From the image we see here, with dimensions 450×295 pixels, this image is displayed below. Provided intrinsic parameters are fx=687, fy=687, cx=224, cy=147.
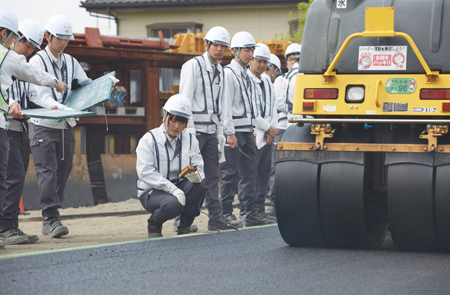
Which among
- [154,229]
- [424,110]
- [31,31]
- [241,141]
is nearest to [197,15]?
[241,141]

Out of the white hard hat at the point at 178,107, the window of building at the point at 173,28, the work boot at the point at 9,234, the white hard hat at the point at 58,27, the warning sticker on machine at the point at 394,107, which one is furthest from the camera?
the window of building at the point at 173,28

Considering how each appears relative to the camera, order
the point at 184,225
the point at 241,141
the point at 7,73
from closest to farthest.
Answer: the point at 7,73, the point at 184,225, the point at 241,141

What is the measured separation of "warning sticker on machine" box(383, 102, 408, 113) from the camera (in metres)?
5.45

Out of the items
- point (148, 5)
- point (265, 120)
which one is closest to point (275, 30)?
point (148, 5)

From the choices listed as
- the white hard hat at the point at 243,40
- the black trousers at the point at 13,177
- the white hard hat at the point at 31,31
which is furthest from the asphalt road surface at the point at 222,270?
the white hard hat at the point at 243,40

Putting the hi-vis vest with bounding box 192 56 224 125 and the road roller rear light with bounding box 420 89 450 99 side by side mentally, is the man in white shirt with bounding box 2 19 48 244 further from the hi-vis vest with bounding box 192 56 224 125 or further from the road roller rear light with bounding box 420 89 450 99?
the road roller rear light with bounding box 420 89 450 99

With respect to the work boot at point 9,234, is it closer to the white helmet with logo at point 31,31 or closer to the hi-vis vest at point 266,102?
the white helmet with logo at point 31,31

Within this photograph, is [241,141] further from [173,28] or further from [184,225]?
[173,28]

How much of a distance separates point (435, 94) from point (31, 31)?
13.0 ft

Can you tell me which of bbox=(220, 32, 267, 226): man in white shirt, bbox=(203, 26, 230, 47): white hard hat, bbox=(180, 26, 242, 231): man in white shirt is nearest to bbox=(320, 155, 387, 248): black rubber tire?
bbox=(180, 26, 242, 231): man in white shirt

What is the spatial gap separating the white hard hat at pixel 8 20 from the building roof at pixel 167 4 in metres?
17.3

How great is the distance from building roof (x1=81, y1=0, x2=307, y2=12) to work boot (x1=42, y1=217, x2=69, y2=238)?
1685 centimetres

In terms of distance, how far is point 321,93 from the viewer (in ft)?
18.5

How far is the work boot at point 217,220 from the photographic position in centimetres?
732
